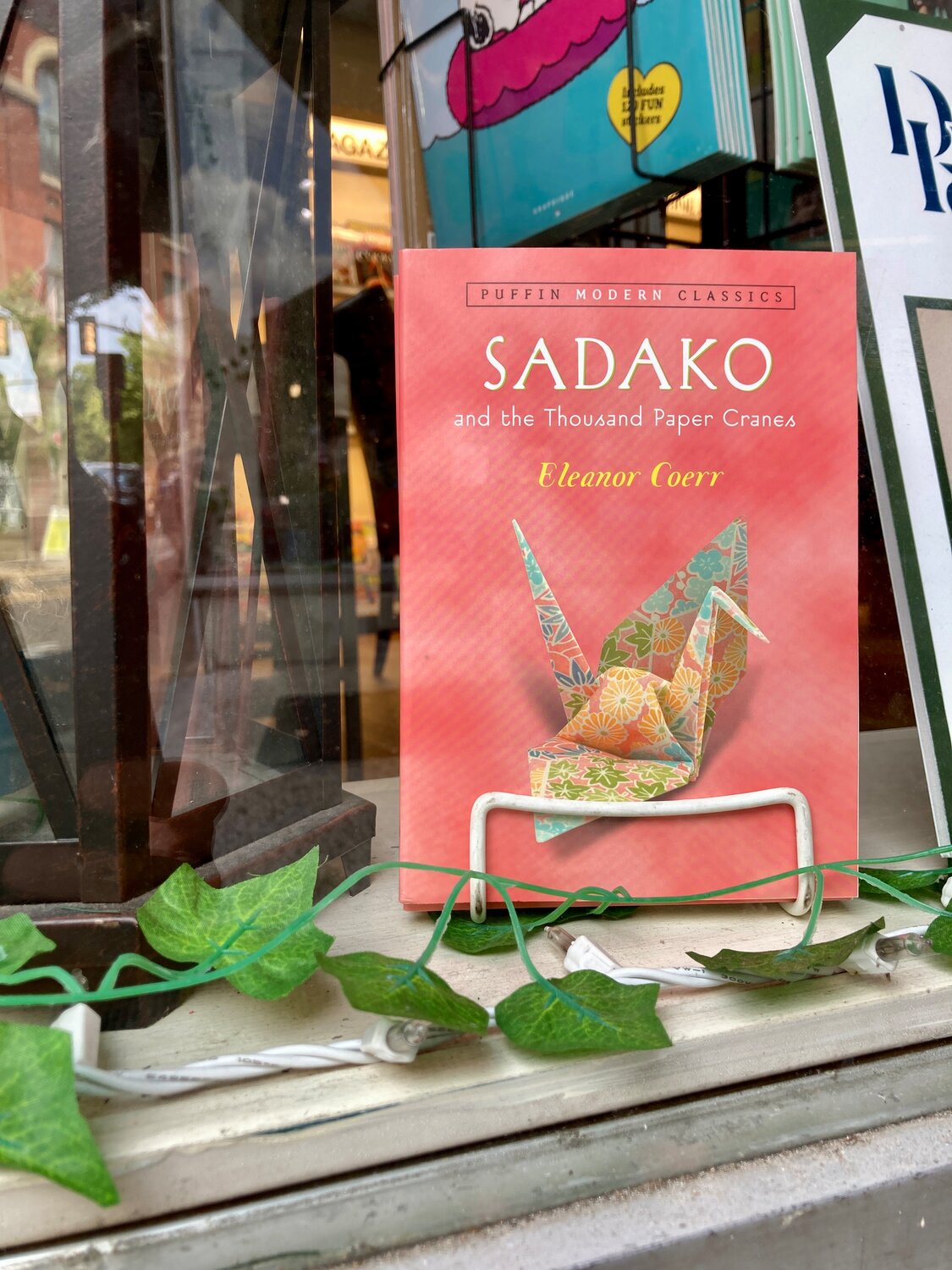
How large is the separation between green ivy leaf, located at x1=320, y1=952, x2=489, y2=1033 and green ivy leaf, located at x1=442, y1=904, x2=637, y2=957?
84 millimetres

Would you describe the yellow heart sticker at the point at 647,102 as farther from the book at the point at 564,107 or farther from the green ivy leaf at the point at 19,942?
the green ivy leaf at the point at 19,942

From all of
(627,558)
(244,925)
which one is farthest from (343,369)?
Answer: (244,925)

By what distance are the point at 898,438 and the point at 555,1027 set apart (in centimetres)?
38

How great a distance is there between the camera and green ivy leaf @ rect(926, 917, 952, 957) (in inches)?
16.3

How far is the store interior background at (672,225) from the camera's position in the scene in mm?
532

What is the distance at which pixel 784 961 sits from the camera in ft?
1.23

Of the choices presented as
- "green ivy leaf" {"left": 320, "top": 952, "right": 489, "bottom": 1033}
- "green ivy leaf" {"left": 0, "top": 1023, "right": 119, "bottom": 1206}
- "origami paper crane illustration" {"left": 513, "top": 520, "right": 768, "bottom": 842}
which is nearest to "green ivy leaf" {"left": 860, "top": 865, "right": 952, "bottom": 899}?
"origami paper crane illustration" {"left": 513, "top": 520, "right": 768, "bottom": 842}

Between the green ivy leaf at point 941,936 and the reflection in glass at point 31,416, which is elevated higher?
the reflection in glass at point 31,416

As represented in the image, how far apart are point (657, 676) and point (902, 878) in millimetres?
173

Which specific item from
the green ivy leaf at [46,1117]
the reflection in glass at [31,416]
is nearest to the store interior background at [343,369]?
the reflection in glass at [31,416]

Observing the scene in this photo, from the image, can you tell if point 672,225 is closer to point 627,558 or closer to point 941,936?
point 627,558

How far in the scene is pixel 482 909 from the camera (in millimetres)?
438

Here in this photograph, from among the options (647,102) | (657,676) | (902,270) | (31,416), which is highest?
(647,102)

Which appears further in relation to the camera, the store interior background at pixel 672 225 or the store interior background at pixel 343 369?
the store interior background at pixel 672 225
